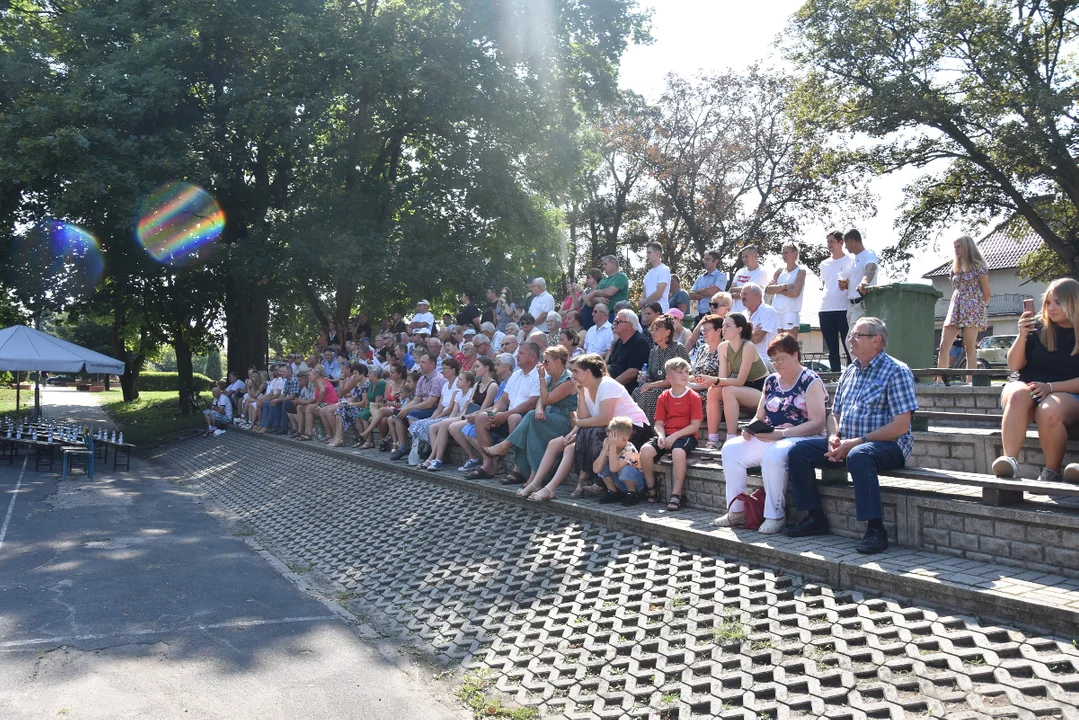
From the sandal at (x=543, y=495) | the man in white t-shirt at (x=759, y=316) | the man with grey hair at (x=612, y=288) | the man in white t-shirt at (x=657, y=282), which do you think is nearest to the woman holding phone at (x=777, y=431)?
the sandal at (x=543, y=495)

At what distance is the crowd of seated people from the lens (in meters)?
5.79

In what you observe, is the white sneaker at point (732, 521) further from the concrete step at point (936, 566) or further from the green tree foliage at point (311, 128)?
the green tree foliage at point (311, 128)

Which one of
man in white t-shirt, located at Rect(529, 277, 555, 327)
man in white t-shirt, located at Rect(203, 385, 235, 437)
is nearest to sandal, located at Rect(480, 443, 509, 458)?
man in white t-shirt, located at Rect(529, 277, 555, 327)

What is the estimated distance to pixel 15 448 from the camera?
1994 cm

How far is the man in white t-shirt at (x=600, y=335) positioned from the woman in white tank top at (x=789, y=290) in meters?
2.15

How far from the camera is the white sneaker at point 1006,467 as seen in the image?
16.6 feet

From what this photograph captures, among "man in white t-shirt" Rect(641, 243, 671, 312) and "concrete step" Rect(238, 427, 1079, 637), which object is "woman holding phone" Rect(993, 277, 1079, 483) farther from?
"man in white t-shirt" Rect(641, 243, 671, 312)

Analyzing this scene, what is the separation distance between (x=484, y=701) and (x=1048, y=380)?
4466 millimetres

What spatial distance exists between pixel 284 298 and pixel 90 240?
5746mm

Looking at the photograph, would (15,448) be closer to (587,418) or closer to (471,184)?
(471,184)

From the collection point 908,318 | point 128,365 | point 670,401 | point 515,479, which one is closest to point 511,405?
point 515,479

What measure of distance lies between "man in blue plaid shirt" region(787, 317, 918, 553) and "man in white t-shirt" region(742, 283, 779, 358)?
3.21 m

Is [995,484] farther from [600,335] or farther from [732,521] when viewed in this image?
[600,335]

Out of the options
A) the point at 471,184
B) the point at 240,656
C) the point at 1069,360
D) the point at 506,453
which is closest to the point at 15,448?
the point at 471,184
